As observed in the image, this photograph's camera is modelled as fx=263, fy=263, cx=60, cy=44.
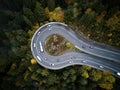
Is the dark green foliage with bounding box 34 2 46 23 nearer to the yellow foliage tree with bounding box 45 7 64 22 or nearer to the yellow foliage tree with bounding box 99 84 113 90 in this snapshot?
the yellow foliage tree with bounding box 45 7 64 22

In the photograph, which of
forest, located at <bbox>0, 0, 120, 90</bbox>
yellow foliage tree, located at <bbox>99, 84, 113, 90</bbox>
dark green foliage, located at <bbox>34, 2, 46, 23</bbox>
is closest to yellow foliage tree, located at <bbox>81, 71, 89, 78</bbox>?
forest, located at <bbox>0, 0, 120, 90</bbox>

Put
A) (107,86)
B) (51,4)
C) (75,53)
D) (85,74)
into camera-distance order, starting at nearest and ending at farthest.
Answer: (85,74) → (107,86) → (75,53) → (51,4)

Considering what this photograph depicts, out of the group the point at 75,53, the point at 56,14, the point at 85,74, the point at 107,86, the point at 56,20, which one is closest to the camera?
the point at 85,74

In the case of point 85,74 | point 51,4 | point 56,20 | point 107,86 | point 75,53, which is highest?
point 51,4

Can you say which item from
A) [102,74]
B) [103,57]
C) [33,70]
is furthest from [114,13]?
[33,70]

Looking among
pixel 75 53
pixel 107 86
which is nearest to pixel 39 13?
pixel 75 53

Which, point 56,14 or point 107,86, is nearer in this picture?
point 107,86

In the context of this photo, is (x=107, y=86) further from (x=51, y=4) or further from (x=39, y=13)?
(x=51, y=4)

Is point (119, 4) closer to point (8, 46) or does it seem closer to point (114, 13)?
point (114, 13)
